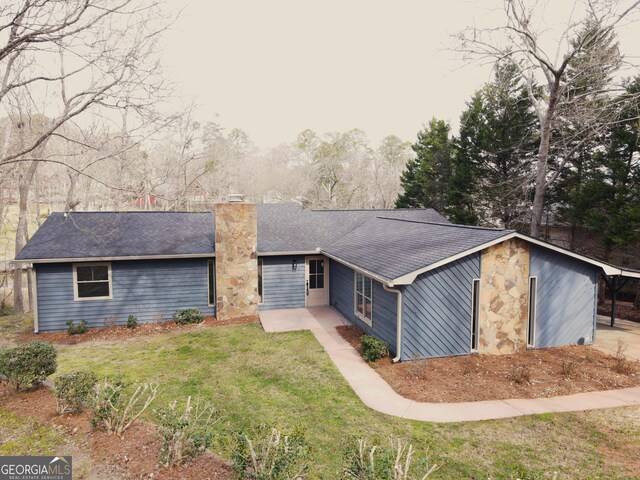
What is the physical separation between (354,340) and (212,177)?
3325cm

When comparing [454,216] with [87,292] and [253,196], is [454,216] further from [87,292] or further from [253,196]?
[253,196]

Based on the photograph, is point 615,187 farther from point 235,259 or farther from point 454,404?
point 235,259

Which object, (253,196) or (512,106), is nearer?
(512,106)

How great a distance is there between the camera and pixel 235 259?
13.7 meters

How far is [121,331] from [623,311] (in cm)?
1900

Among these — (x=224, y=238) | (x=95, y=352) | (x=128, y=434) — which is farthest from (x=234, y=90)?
(x=128, y=434)

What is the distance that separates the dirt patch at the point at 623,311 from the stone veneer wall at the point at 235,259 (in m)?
14.1

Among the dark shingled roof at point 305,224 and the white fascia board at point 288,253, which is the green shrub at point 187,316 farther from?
the dark shingled roof at point 305,224

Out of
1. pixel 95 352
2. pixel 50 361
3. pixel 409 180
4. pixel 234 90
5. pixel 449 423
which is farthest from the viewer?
pixel 409 180

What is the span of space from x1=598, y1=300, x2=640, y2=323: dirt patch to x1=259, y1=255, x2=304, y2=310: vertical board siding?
12.3 meters

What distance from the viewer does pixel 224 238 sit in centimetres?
1360

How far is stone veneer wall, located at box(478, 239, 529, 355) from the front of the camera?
32.6 feet

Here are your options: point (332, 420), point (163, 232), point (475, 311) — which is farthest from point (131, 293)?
point (475, 311)

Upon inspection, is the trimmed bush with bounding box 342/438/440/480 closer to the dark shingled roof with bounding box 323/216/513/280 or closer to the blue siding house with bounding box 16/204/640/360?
the blue siding house with bounding box 16/204/640/360
